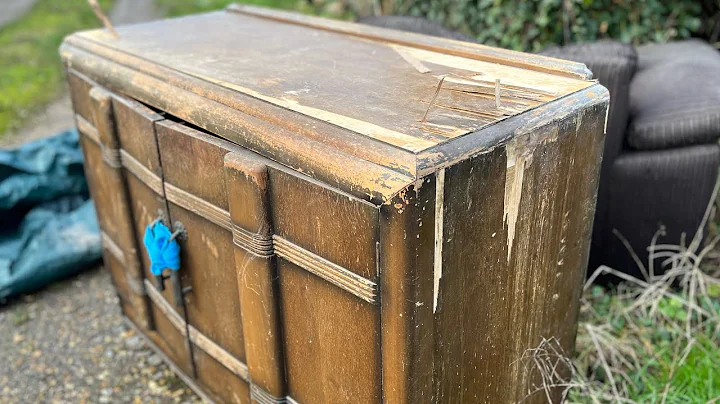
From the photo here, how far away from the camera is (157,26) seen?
262 centimetres

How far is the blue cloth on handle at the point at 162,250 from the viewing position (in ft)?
6.40

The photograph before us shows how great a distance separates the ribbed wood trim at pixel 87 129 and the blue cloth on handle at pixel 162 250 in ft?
1.74

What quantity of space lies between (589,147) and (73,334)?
2362mm

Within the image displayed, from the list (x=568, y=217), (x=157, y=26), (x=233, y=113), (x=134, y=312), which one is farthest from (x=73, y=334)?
(x=568, y=217)

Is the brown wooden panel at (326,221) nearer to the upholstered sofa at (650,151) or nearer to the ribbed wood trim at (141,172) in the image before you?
the ribbed wood trim at (141,172)

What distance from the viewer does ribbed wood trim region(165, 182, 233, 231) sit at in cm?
172

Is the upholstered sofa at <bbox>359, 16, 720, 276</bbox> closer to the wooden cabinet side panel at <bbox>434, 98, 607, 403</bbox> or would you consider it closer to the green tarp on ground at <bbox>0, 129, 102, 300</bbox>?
the wooden cabinet side panel at <bbox>434, 98, 607, 403</bbox>


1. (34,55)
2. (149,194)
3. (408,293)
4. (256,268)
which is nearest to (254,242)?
(256,268)

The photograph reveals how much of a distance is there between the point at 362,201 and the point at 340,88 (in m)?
0.50

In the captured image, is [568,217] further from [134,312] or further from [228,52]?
[134,312]

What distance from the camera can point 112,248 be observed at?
104 inches

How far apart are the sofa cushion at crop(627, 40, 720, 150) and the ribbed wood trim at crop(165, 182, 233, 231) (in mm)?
1730

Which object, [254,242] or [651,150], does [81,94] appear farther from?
[651,150]

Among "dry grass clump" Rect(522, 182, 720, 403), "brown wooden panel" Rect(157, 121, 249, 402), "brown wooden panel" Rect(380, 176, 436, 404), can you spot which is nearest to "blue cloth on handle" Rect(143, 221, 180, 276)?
"brown wooden panel" Rect(157, 121, 249, 402)
